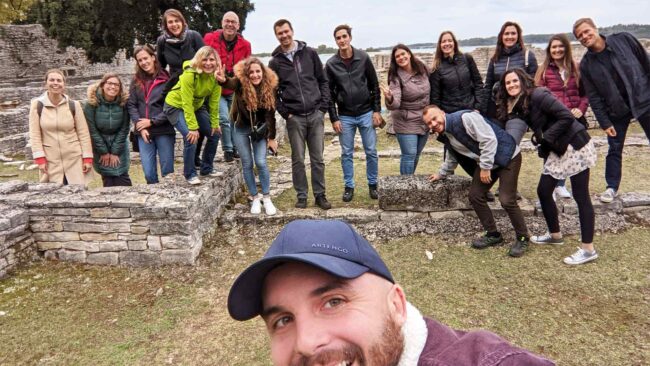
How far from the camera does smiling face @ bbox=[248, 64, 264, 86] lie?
14.7 feet

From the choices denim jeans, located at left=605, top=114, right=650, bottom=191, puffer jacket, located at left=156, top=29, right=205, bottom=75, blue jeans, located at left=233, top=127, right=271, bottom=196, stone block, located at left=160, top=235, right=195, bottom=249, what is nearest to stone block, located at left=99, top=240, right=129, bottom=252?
stone block, located at left=160, top=235, right=195, bottom=249

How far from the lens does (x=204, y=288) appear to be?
404 cm

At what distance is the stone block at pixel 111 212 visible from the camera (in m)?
4.29

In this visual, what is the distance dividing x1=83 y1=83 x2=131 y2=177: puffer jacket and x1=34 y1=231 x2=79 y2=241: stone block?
3.26 ft

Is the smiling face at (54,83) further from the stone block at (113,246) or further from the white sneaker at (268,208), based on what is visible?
the white sneaker at (268,208)

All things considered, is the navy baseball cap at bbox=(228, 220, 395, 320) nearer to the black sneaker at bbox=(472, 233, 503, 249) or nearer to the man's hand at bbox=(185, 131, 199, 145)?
the black sneaker at bbox=(472, 233, 503, 249)

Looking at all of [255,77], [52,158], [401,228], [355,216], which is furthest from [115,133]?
[401,228]

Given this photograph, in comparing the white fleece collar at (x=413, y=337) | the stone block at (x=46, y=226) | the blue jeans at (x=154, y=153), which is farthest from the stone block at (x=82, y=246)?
the white fleece collar at (x=413, y=337)

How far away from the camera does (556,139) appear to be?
3881mm

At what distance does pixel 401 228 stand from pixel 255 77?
236 cm

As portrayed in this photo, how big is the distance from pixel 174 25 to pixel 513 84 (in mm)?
3736

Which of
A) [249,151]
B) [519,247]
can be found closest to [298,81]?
[249,151]

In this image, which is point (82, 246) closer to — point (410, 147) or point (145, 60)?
point (145, 60)

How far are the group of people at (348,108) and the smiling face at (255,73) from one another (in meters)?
0.01
